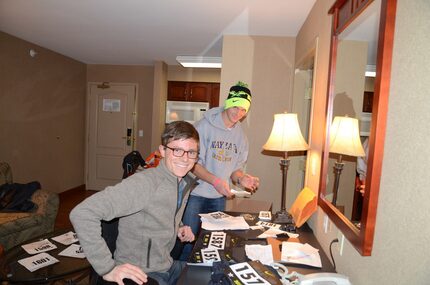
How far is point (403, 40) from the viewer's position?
3.00 feet

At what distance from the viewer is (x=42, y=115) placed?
14.9ft

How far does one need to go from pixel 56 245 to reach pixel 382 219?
80.1 inches

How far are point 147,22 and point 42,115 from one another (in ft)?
Result: 8.85

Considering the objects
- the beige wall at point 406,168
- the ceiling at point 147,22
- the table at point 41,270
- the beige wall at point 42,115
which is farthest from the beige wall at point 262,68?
the beige wall at point 42,115

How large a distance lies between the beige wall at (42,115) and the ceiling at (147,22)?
368 mm

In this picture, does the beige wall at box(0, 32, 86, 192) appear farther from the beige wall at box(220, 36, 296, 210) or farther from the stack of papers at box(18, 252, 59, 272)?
the beige wall at box(220, 36, 296, 210)

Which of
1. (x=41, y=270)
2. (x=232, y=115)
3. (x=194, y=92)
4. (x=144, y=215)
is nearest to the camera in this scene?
(x=144, y=215)

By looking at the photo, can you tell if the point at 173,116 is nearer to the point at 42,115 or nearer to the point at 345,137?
the point at 42,115

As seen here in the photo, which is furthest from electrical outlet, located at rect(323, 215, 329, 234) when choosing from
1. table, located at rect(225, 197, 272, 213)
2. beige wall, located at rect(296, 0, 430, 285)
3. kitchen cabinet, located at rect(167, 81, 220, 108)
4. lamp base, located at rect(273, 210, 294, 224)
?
kitchen cabinet, located at rect(167, 81, 220, 108)

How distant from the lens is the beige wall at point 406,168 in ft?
2.58

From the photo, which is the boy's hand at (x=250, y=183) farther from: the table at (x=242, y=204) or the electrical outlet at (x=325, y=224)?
the table at (x=242, y=204)

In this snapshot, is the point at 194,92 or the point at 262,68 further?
the point at 194,92

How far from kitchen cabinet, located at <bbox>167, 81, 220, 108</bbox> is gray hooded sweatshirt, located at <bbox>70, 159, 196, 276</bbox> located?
3816 mm

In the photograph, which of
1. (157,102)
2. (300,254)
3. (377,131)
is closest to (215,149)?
(300,254)
